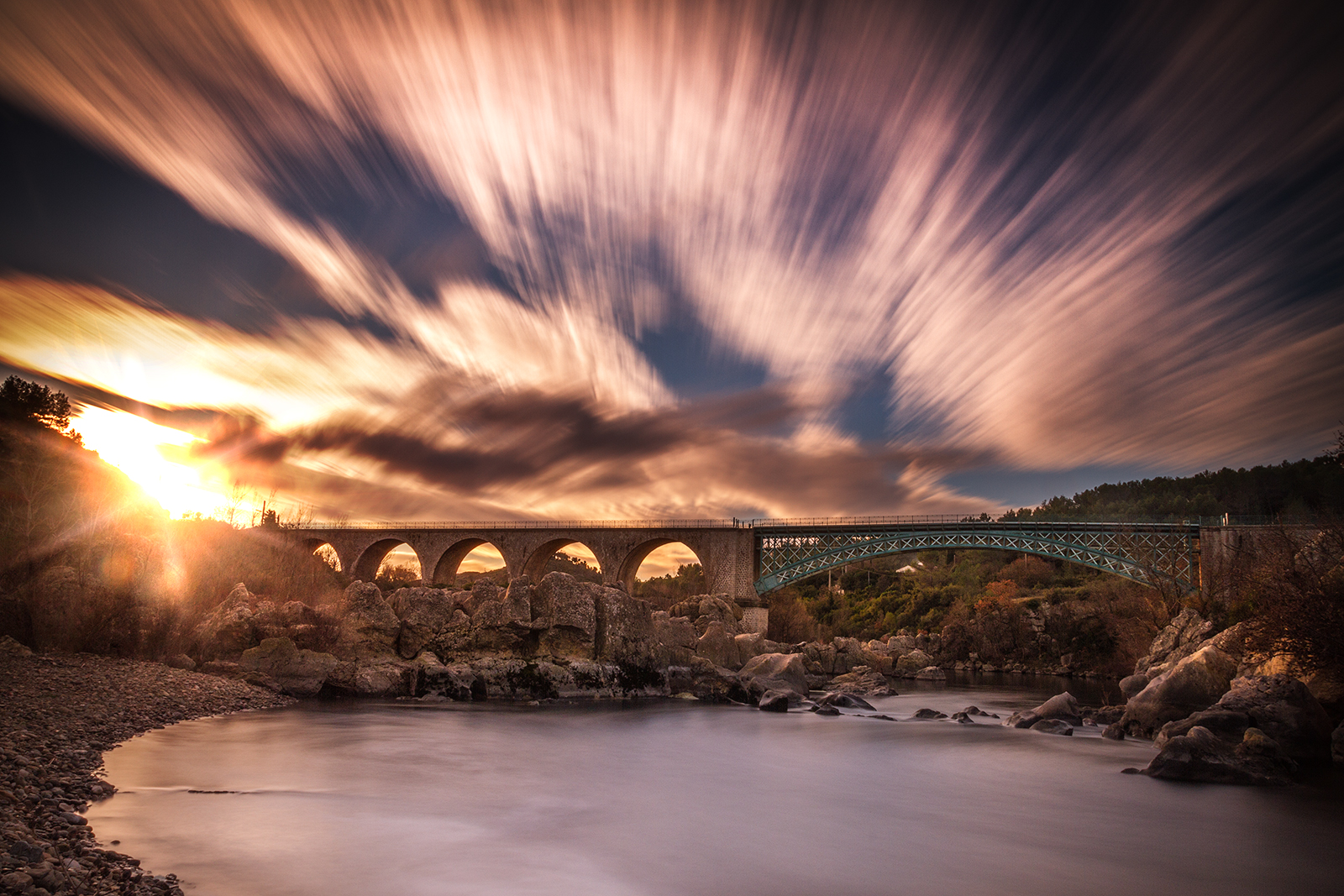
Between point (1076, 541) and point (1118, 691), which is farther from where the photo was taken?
point (1076, 541)

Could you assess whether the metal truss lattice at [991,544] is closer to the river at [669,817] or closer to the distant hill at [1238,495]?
the distant hill at [1238,495]

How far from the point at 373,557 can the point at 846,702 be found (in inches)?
2174

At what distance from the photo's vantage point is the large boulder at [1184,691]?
58.2ft

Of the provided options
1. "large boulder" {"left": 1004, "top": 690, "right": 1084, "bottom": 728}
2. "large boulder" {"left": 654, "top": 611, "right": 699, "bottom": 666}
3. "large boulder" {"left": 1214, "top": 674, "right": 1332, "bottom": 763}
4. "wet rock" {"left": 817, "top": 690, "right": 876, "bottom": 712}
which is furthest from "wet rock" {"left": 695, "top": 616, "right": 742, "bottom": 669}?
"large boulder" {"left": 1214, "top": 674, "right": 1332, "bottom": 763}

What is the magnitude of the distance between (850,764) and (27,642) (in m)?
21.0

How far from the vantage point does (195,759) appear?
11516 mm

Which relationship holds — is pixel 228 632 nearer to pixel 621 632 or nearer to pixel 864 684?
Result: pixel 621 632

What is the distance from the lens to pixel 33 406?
3922cm

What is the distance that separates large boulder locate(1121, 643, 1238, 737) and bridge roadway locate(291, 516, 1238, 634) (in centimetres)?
3127

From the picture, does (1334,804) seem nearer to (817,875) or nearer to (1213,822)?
(1213,822)

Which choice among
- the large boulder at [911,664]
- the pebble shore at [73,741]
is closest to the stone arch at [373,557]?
the large boulder at [911,664]

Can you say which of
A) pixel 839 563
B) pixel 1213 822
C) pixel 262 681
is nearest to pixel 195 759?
pixel 262 681

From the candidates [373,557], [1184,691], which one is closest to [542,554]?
[373,557]

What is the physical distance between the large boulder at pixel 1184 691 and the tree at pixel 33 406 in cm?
5017
